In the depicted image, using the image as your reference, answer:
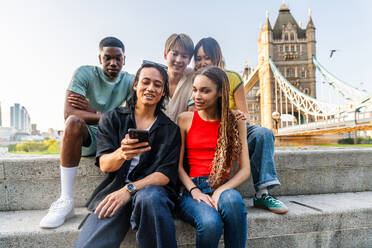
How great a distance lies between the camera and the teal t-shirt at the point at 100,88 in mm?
2110

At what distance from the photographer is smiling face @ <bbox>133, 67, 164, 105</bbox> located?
1.69 m

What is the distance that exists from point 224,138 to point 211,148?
4.6 inches

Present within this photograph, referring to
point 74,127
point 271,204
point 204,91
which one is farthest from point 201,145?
point 74,127

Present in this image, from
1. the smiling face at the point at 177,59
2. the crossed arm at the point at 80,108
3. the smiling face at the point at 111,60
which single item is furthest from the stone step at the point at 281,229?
the smiling face at the point at 177,59

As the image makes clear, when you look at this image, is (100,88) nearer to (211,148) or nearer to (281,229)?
(211,148)

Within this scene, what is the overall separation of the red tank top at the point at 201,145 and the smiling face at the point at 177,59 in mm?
764

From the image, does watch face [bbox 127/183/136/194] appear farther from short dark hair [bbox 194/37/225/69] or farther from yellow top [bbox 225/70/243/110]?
short dark hair [bbox 194/37/225/69]

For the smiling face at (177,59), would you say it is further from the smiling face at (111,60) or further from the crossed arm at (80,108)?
the crossed arm at (80,108)

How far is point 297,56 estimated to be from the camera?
122 feet

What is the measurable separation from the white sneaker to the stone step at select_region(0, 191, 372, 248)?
36 millimetres

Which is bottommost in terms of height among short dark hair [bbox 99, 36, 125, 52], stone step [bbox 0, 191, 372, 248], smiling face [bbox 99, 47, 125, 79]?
stone step [bbox 0, 191, 372, 248]

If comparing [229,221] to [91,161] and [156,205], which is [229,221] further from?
[91,161]

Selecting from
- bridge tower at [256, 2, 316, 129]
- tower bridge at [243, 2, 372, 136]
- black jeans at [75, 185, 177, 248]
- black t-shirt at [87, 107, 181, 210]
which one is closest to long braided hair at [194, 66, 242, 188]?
black t-shirt at [87, 107, 181, 210]

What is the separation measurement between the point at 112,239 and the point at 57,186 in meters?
0.90
